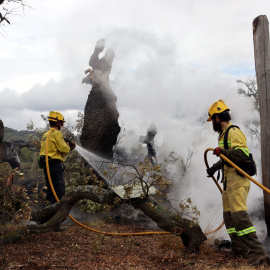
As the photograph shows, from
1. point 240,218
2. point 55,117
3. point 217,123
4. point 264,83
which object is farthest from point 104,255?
point 264,83

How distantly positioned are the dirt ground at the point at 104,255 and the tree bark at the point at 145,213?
197 millimetres

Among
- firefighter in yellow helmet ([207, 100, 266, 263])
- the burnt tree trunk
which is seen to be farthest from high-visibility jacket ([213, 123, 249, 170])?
the burnt tree trunk

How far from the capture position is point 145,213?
5.45 m

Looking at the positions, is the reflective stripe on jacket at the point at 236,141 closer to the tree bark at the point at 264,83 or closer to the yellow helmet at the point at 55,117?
the tree bark at the point at 264,83

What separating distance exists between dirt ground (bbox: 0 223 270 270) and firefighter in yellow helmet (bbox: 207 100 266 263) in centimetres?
23

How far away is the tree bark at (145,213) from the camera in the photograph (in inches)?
205

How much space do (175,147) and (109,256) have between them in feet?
31.9

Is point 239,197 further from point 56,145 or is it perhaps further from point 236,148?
point 56,145

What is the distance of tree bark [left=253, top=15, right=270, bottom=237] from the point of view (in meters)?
6.64

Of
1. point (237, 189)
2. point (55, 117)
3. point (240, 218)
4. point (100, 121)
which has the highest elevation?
point (100, 121)

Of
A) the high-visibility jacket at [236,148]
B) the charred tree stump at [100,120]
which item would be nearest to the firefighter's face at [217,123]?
the high-visibility jacket at [236,148]

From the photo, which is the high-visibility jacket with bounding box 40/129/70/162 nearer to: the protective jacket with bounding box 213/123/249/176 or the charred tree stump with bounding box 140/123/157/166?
the protective jacket with bounding box 213/123/249/176

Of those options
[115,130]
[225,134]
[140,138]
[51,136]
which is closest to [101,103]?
[115,130]

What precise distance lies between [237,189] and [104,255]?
2154 mm
